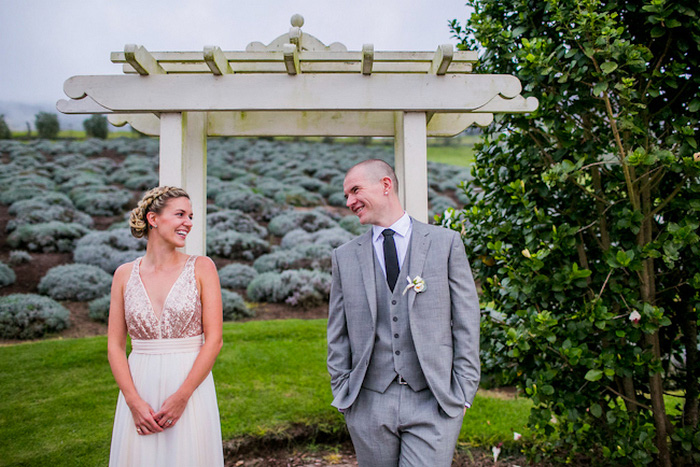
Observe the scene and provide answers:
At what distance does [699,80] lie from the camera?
2793 mm

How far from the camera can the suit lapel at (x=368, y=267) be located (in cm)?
217

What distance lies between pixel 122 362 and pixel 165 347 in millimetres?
224

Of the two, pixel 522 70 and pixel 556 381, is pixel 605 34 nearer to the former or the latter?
pixel 522 70

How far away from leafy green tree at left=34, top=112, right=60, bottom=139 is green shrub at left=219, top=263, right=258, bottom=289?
901 cm

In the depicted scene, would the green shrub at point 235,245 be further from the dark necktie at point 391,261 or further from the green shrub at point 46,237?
the dark necktie at point 391,261

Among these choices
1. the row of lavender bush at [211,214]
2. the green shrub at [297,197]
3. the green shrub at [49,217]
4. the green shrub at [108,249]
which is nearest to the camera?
the row of lavender bush at [211,214]

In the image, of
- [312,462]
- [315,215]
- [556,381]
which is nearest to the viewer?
[556,381]

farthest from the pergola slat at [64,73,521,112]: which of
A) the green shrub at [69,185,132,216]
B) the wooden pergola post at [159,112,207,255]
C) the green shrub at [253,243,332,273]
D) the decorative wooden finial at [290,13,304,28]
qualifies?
the green shrub at [69,185,132,216]

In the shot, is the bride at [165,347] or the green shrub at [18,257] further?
the green shrub at [18,257]

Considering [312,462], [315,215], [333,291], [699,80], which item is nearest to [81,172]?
[315,215]

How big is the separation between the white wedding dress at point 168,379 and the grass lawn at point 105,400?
1710 mm

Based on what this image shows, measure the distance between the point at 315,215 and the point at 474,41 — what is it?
31.7 ft

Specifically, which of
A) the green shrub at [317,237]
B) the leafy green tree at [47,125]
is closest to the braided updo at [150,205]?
the green shrub at [317,237]

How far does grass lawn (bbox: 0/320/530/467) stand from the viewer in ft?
13.1
